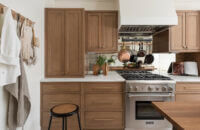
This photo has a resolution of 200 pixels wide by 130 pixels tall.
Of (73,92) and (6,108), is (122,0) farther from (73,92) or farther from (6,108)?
(6,108)

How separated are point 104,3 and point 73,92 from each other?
2.13 m

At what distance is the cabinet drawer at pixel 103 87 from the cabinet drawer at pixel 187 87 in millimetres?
971

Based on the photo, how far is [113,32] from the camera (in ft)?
7.75

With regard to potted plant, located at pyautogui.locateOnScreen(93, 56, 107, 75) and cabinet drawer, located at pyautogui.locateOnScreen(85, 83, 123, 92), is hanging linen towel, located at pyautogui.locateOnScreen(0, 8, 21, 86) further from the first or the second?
potted plant, located at pyautogui.locateOnScreen(93, 56, 107, 75)

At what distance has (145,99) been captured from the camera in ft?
6.71

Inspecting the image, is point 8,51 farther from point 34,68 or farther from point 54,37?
point 54,37

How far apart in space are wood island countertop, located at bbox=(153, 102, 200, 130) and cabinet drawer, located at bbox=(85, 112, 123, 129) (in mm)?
1138

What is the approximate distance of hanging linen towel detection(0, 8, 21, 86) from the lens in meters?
1.00

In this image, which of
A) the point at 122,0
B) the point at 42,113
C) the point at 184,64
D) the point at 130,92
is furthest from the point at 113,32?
the point at 42,113

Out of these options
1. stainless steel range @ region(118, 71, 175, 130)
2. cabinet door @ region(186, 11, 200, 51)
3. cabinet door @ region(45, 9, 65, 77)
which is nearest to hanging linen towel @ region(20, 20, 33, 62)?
cabinet door @ region(45, 9, 65, 77)

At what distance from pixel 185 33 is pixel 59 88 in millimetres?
2517

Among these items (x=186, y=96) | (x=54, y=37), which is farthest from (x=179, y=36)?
(x=54, y=37)

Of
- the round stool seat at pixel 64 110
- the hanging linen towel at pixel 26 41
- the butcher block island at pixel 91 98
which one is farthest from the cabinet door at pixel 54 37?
the round stool seat at pixel 64 110

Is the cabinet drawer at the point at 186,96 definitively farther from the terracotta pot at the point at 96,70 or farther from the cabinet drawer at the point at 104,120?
the terracotta pot at the point at 96,70
